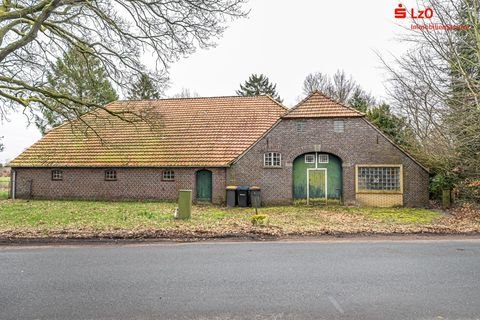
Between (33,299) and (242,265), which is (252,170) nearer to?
(242,265)

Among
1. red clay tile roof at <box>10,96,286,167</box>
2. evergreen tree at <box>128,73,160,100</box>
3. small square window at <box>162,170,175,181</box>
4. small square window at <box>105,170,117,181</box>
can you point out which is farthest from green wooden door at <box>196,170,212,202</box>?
evergreen tree at <box>128,73,160,100</box>

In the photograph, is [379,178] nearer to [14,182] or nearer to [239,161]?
[239,161]

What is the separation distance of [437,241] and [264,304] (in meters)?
7.00

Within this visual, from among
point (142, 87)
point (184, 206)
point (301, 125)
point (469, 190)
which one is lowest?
point (184, 206)

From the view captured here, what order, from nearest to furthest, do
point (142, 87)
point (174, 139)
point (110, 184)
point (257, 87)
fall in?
point (142, 87) → point (110, 184) → point (174, 139) → point (257, 87)

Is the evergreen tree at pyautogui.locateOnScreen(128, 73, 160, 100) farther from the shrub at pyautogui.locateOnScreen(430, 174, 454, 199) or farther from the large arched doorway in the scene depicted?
the shrub at pyautogui.locateOnScreen(430, 174, 454, 199)

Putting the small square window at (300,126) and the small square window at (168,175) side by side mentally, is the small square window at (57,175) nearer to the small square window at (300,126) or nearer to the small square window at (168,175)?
the small square window at (168,175)

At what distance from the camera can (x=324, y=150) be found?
18.9 m

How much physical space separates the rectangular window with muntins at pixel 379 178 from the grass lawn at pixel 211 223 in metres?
1.64

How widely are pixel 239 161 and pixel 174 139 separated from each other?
4980 mm

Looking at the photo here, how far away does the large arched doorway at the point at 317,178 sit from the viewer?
1909 centimetres

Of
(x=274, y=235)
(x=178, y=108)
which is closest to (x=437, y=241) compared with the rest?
(x=274, y=235)

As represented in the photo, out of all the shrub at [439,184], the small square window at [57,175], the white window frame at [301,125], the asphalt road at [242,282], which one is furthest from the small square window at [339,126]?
the small square window at [57,175]

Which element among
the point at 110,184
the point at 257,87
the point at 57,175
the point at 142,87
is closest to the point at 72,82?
the point at 142,87
